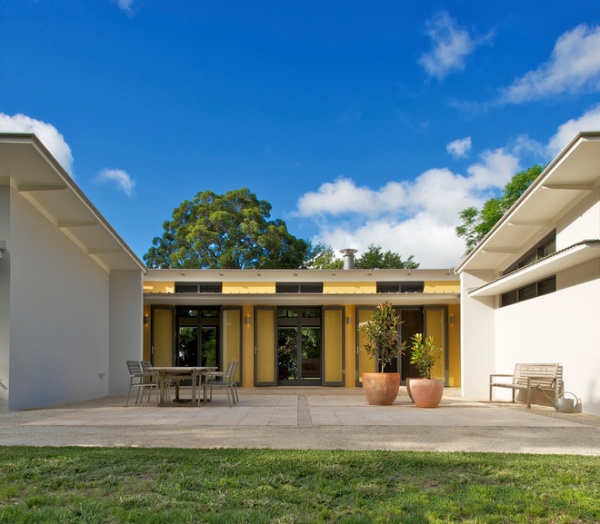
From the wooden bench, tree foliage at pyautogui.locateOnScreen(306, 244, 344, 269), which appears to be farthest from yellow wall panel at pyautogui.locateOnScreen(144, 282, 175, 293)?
tree foliage at pyautogui.locateOnScreen(306, 244, 344, 269)

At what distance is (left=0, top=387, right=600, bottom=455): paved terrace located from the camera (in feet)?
22.2

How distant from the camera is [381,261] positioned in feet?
140

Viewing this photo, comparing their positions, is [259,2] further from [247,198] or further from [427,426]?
[247,198]

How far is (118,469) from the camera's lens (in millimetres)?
4996

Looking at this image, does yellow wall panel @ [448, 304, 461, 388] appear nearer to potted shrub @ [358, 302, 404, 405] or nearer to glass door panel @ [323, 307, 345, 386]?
glass door panel @ [323, 307, 345, 386]

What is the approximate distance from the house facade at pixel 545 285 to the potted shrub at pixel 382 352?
102 inches

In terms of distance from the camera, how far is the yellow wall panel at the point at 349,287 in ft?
69.2

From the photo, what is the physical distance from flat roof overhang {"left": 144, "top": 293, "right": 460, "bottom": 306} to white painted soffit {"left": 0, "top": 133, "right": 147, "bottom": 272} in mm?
2820

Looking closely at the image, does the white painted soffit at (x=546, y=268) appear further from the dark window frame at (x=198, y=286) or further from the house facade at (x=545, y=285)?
the dark window frame at (x=198, y=286)

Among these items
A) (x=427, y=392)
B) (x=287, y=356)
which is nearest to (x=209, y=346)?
(x=287, y=356)

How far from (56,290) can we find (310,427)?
674 cm

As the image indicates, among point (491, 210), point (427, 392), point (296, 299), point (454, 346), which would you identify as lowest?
point (427, 392)

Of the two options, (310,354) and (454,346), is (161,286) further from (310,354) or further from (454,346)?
(454,346)

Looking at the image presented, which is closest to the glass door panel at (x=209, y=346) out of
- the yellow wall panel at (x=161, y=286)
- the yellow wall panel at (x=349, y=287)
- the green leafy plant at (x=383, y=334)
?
the yellow wall panel at (x=161, y=286)
